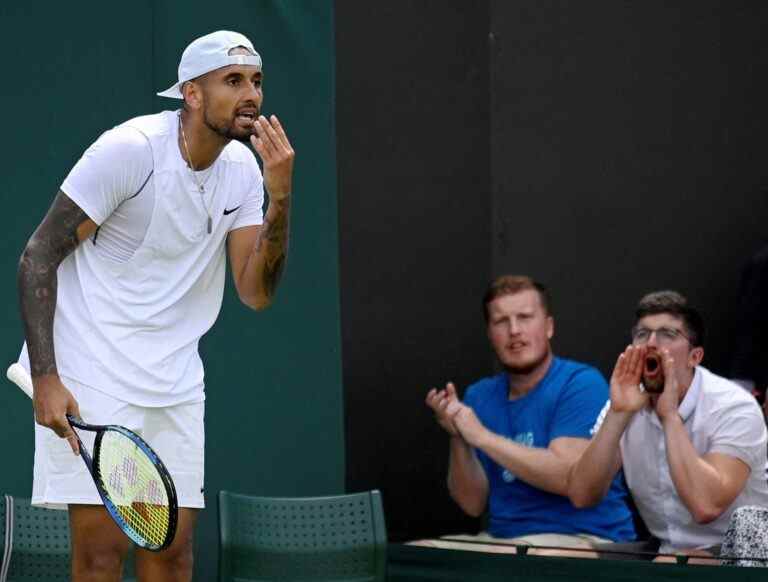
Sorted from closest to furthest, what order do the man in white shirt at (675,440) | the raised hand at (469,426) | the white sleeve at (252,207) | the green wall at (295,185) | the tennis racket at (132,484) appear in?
the tennis racket at (132,484) < the white sleeve at (252,207) < the green wall at (295,185) < the man in white shirt at (675,440) < the raised hand at (469,426)

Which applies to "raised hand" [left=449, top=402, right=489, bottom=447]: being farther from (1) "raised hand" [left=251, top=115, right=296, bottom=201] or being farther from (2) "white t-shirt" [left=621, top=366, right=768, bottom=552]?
(1) "raised hand" [left=251, top=115, right=296, bottom=201]

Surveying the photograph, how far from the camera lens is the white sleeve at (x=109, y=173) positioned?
3.41 metres

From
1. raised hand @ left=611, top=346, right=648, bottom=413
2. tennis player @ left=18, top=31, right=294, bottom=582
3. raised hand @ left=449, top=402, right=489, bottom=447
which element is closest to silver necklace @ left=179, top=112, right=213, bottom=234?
tennis player @ left=18, top=31, right=294, bottom=582

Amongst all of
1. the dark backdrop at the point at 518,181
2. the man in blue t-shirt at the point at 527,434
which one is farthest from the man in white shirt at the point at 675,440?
the dark backdrop at the point at 518,181

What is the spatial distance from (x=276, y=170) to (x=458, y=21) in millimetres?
2971

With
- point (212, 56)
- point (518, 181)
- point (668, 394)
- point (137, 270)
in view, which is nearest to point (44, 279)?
point (137, 270)

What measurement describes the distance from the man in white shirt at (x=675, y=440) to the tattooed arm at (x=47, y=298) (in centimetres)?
192

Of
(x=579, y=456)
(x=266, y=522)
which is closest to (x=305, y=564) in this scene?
(x=266, y=522)

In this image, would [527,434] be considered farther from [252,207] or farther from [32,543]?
[252,207]

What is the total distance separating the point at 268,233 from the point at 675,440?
1.66 m

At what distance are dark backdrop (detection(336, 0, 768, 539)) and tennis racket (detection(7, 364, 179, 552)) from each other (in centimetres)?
272

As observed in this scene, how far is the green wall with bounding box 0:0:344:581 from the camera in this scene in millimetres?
4562

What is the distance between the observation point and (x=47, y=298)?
11.1 ft

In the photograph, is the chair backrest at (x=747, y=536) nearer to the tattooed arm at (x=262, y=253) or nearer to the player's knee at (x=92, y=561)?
the tattooed arm at (x=262, y=253)
